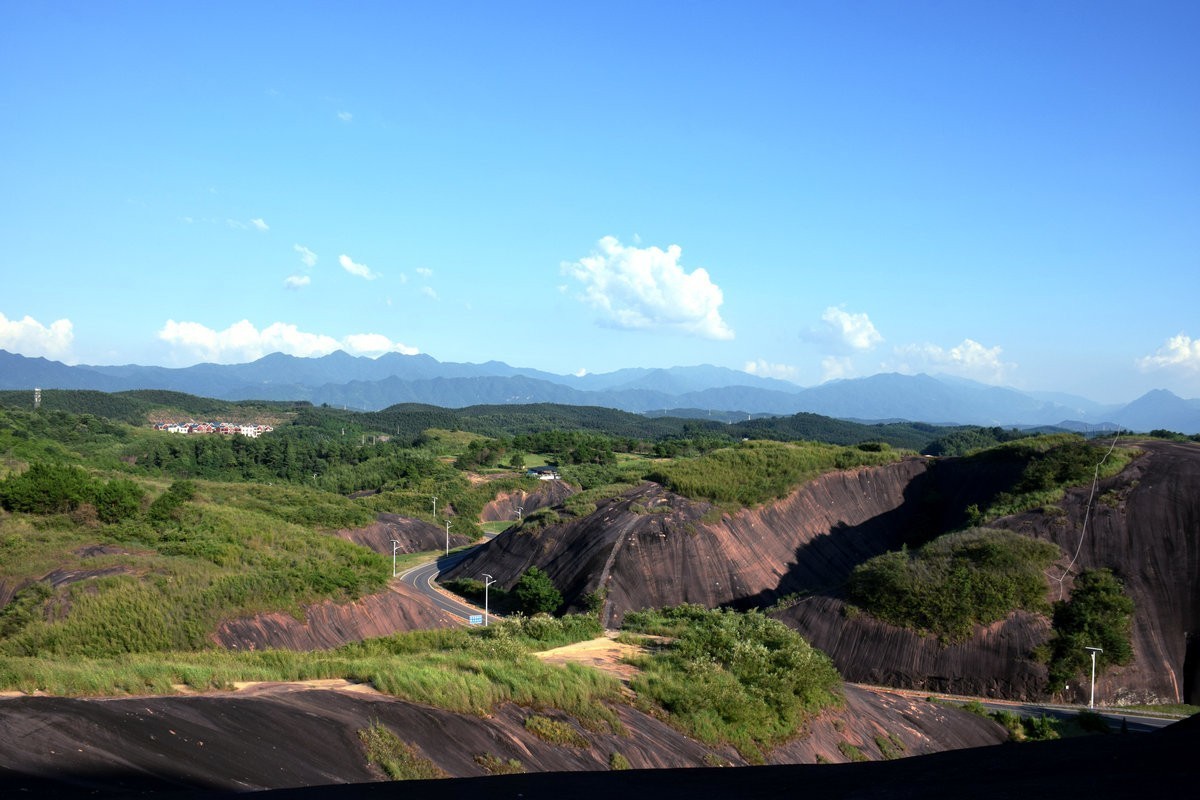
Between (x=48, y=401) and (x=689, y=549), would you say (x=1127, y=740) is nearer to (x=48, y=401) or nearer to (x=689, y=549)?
(x=689, y=549)

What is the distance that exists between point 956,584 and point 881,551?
22.4 m

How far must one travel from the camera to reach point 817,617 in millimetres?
37844

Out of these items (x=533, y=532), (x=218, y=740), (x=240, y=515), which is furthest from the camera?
(x=533, y=532)

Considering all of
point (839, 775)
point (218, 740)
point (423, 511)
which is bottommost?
point (423, 511)

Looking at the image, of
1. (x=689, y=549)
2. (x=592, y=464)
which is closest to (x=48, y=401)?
(x=592, y=464)

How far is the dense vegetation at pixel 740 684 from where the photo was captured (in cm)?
1988

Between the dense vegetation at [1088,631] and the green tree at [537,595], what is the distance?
2573cm

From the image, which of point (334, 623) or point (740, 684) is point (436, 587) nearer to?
point (334, 623)

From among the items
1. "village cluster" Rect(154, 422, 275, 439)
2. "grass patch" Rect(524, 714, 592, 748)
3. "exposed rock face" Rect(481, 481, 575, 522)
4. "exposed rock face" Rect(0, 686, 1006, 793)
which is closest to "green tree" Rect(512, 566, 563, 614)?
"exposed rock face" Rect(0, 686, 1006, 793)

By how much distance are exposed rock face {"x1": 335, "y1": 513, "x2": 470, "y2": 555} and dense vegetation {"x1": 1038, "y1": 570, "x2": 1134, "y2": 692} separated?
49607mm

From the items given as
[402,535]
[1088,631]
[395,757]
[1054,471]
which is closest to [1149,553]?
[1088,631]

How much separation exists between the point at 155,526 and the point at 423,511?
40556mm

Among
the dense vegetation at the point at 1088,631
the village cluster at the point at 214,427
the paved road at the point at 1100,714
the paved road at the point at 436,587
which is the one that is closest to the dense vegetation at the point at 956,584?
the dense vegetation at the point at 1088,631

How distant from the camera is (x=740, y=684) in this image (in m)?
21.6
